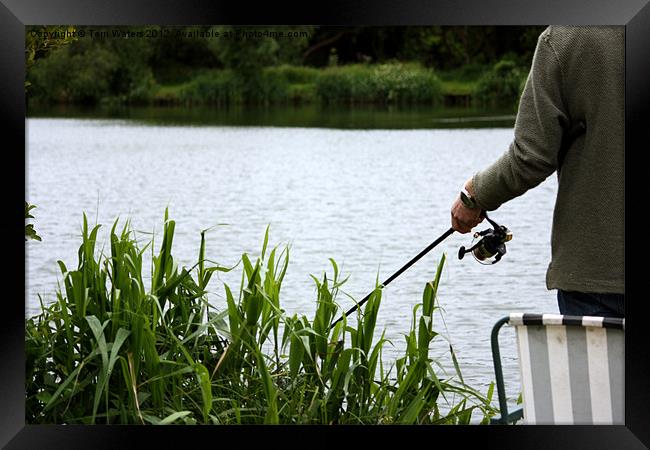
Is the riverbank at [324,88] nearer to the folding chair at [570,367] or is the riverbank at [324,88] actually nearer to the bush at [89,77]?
A: the bush at [89,77]

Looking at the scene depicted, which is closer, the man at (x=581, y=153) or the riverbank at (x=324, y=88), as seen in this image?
the man at (x=581, y=153)

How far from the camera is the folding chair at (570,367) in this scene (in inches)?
111

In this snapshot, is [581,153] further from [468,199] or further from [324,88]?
[324,88]

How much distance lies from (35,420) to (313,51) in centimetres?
3588

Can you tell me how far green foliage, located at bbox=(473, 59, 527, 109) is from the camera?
3203 centimetres

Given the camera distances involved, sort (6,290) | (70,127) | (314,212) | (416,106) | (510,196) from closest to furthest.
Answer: (6,290) < (510,196) < (314,212) < (70,127) < (416,106)

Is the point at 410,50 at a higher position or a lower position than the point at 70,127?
higher

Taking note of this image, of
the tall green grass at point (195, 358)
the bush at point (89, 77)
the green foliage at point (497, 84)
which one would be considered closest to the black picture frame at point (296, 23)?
the tall green grass at point (195, 358)

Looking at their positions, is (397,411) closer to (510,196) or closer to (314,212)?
(510,196)

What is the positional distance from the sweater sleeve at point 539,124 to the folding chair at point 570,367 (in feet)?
1.29

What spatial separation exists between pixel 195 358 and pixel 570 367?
1233 millimetres

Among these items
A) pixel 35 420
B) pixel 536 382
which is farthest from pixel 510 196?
pixel 35 420

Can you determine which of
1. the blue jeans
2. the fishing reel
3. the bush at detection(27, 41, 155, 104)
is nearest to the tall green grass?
the fishing reel

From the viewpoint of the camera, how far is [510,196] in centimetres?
315
